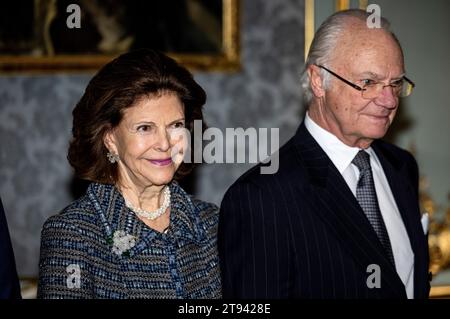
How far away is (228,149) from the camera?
4.43 m

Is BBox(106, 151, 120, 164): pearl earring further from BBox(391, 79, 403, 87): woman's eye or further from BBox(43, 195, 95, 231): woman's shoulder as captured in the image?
BBox(391, 79, 403, 87): woman's eye

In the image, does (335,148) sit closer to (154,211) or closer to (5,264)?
(154,211)

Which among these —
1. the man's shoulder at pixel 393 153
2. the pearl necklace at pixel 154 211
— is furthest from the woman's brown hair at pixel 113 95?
the man's shoulder at pixel 393 153

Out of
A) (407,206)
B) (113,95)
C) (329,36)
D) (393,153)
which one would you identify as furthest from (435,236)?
(113,95)

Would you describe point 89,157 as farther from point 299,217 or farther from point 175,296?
point 299,217

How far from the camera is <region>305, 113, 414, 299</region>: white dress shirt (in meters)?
2.41

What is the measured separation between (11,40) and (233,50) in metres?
1.34

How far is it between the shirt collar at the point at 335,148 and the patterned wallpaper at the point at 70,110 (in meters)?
2.01

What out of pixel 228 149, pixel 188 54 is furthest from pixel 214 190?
pixel 188 54

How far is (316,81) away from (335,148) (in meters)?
0.24

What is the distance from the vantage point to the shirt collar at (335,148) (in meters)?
2.42

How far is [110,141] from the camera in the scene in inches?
93.0

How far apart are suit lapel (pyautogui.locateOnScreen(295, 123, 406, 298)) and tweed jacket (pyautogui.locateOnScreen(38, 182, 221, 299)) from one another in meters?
0.42

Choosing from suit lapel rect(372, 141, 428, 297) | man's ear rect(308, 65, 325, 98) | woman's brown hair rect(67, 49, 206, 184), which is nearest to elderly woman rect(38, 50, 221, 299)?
woman's brown hair rect(67, 49, 206, 184)
